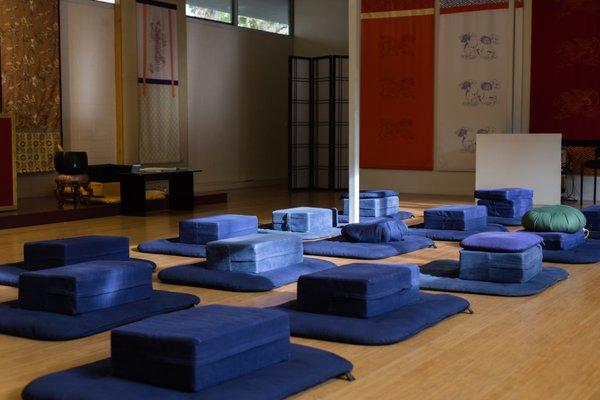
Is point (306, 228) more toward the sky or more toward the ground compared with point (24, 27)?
more toward the ground

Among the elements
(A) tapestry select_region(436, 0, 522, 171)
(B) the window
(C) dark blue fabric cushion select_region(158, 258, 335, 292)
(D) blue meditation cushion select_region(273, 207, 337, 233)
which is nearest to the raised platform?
(D) blue meditation cushion select_region(273, 207, 337, 233)

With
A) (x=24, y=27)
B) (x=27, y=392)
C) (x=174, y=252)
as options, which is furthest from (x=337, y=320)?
(x=24, y=27)

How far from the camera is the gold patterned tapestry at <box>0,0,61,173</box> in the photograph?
34.8 feet

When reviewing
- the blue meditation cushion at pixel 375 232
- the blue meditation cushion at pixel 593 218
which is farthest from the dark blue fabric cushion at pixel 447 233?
the blue meditation cushion at pixel 593 218

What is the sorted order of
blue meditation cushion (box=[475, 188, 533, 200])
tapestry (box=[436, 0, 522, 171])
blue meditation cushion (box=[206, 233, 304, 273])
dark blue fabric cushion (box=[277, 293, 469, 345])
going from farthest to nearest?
1. tapestry (box=[436, 0, 522, 171])
2. blue meditation cushion (box=[475, 188, 533, 200])
3. blue meditation cushion (box=[206, 233, 304, 273])
4. dark blue fabric cushion (box=[277, 293, 469, 345])

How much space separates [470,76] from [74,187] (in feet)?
18.9

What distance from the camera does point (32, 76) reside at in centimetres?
1086

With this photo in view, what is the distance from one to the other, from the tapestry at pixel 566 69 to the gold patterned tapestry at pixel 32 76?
21.1 feet

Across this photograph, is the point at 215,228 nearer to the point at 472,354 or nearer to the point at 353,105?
the point at 353,105

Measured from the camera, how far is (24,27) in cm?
1073

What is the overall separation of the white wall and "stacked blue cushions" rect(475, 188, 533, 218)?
18.5ft

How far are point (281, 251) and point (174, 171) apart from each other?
4797 millimetres

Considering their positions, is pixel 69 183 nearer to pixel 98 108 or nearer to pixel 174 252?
pixel 98 108

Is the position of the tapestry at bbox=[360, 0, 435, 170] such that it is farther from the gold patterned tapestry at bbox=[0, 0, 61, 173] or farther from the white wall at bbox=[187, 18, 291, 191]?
the gold patterned tapestry at bbox=[0, 0, 61, 173]
